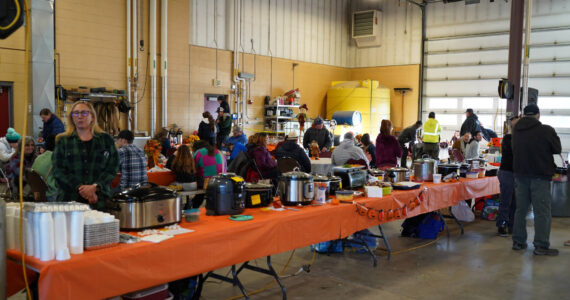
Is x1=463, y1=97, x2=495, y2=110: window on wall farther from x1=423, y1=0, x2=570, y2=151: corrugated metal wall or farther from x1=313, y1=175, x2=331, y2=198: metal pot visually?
x1=313, y1=175, x2=331, y2=198: metal pot

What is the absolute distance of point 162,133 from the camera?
26.7ft

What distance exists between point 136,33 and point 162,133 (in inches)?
142

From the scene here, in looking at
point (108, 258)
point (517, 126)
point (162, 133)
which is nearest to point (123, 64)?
point (162, 133)

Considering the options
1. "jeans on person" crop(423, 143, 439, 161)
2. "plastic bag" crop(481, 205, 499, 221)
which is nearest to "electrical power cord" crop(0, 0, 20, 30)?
"plastic bag" crop(481, 205, 499, 221)

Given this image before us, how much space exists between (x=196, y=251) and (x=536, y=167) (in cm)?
368

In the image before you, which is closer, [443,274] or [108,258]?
[108,258]

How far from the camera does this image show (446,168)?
5.71 meters

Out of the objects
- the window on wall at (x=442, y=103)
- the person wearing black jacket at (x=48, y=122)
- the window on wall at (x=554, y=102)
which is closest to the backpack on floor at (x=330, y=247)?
the person wearing black jacket at (x=48, y=122)

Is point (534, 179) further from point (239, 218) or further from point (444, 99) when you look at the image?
point (444, 99)

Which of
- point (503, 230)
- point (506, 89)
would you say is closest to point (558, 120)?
point (506, 89)

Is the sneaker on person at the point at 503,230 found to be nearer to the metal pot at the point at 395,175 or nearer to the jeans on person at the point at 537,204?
the jeans on person at the point at 537,204

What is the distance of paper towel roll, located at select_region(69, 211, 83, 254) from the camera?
7.61 feet

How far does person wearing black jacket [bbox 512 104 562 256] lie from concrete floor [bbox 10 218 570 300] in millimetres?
334

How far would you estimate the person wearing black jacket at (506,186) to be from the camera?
18.2 ft
